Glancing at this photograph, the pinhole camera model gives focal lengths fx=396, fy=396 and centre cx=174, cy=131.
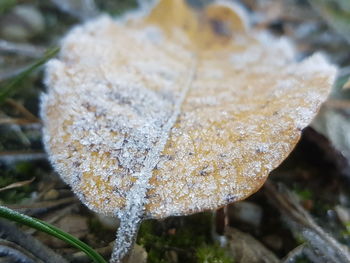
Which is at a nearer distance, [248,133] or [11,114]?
[248,133]

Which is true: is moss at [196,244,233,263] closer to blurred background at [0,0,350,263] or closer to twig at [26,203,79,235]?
blurred background at [0,0,350,263]

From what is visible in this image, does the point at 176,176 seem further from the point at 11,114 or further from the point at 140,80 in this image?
the point at 11,114

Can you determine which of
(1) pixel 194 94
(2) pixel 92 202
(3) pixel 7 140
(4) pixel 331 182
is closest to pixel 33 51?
(3) pixel 7 140

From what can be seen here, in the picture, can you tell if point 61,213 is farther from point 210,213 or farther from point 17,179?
point 210,213

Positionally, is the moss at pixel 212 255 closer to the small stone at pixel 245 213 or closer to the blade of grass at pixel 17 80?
the small stone at pixel 245 213

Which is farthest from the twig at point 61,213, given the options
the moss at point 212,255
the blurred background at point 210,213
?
the moss at point 212,255

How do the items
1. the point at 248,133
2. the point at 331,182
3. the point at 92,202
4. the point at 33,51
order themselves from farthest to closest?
the point at 33,51 → the point at 331,182 → the point at 248,133 → the point at 92,202

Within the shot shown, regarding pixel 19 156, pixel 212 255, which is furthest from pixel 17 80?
pixel 212 255
